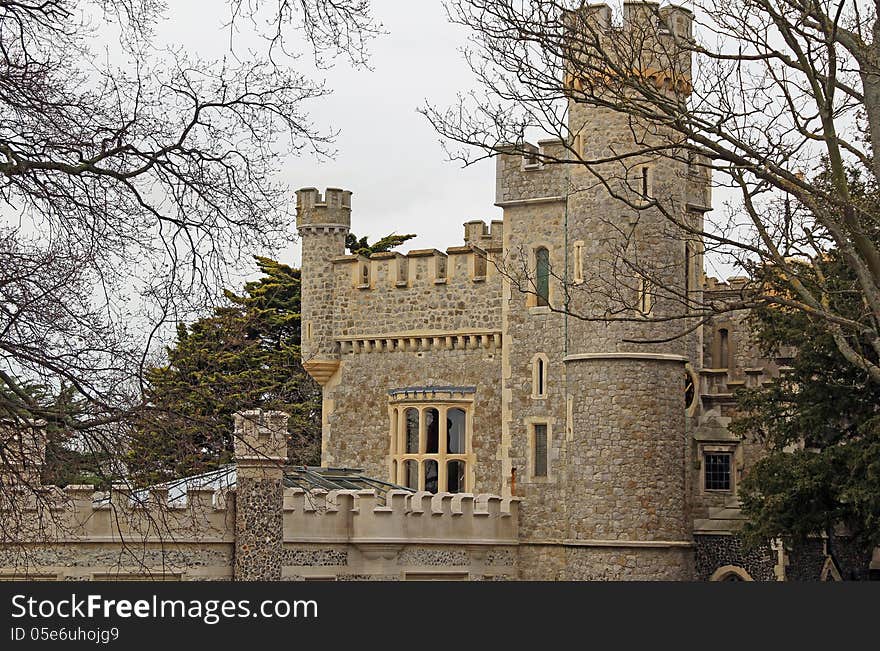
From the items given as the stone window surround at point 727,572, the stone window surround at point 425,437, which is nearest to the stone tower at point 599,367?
the stone window surround at point 727,572

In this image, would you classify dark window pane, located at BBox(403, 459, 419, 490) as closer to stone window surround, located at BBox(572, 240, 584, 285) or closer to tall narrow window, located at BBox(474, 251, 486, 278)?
tall narrow window, located at BBox(474, 251, 486, 278)

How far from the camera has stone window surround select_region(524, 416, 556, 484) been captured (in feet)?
81.7

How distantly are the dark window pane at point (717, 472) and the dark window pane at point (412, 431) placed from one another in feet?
15.5

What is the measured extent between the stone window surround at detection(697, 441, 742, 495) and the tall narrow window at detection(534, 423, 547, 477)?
239 centimetres

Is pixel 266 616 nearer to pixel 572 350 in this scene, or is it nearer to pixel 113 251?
pixel 113 251

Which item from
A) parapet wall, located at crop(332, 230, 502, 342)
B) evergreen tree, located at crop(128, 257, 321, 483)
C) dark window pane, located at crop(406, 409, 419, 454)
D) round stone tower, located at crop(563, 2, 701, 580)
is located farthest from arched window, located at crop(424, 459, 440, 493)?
evergreen tree, located at crop(128, 257, 321, 483)

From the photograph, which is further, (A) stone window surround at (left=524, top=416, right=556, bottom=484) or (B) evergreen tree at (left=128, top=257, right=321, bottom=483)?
(A) stone window surround at (left=524, top=416, right=556, bottom=484)

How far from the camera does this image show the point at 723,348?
26.7m

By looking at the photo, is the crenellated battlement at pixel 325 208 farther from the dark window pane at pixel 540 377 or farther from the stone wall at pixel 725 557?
the stone wall at pixel 725 557

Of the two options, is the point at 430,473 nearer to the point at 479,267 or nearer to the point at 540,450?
the point at 540,450

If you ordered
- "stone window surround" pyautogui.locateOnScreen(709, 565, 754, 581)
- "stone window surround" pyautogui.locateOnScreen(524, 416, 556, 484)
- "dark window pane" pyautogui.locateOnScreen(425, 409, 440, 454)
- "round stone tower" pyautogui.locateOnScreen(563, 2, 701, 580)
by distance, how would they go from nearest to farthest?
"round stone tower" pyautogui.locateOnScreen(563, 2, 701, 580)
"stone window surround" pyautogui.locateOnScreen(709, 565, 754, 581)
"stone window surround" pyautogui.locateOnScreen(524, 416, 556, 484)
"dark window pane" pyautogui.locateOnScreen(425, 409, 440, 454)

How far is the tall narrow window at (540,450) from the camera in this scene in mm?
25102

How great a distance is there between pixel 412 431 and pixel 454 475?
3.51ft

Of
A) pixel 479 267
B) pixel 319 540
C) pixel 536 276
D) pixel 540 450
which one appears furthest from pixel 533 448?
pixel 319 540
